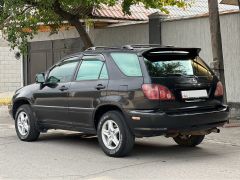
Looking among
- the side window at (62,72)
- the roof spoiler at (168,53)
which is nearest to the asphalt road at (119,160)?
the side window at (62,72)

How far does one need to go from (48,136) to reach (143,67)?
12.4 feet

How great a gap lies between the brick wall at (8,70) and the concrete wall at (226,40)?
11580 millimetres

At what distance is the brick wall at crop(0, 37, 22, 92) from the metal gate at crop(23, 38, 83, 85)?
5.64ft

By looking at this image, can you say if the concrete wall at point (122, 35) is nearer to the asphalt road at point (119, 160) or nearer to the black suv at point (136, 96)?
the asphalt road at point (119, 160)

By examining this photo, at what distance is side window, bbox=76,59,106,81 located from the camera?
28.6 feet

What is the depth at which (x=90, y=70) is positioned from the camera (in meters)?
8.88

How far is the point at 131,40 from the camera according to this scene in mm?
16500

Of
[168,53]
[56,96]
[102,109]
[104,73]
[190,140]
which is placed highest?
[168,53]

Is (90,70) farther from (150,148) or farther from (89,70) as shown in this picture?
(150,148)

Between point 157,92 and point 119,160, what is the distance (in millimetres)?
1250

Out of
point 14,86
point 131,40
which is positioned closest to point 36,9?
point 131,40

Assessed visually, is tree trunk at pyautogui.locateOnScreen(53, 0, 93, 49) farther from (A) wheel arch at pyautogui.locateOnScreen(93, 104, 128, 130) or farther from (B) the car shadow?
(A) wheel arch at pyautogui.locateOnScreen(93, 104, 128, 130)

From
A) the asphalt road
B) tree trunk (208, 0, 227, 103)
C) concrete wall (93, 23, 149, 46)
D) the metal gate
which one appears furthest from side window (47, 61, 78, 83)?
the metal gate

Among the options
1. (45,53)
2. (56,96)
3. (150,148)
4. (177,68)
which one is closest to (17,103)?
(56,96)
